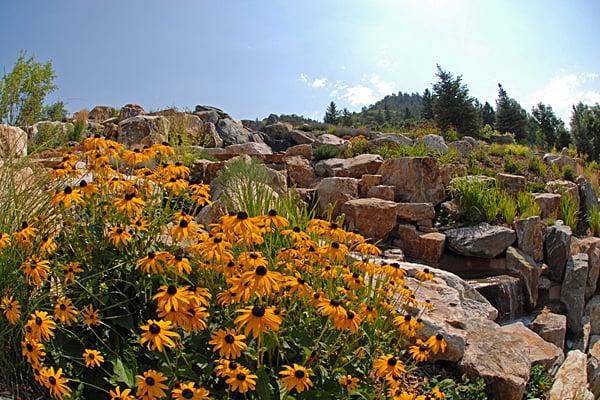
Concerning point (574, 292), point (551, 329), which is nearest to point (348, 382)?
point (551, 329)

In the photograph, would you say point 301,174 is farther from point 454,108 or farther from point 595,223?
point 454,108

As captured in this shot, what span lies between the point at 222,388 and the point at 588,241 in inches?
286

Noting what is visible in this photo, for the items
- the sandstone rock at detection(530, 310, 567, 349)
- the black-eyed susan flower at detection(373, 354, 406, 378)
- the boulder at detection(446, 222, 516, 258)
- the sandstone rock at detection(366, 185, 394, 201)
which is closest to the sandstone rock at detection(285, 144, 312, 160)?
the sandstone rock at detection(366, 185, 394, 201)

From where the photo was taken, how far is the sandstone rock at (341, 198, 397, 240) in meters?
5.91

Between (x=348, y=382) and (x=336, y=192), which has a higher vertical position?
(x=336, y=192)

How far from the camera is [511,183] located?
8.14m

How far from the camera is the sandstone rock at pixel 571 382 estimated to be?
3070mm

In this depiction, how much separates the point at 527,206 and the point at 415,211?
2.00 meters

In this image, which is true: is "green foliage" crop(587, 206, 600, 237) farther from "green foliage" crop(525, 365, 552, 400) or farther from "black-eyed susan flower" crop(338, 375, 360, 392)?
"black-eyed susan flower" crop(338, 375, 360, 392)

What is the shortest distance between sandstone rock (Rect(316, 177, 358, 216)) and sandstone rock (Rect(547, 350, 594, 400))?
3.25 meters

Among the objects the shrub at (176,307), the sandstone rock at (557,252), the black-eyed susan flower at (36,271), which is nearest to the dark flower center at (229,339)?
the shrub at (176,307)

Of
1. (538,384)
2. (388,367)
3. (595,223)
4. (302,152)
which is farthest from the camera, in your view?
(302,152)

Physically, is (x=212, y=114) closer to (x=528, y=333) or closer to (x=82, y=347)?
(x=528, y=333)

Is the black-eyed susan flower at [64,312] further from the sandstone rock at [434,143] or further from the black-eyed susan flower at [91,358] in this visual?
the sandstone rock at [434,143]
